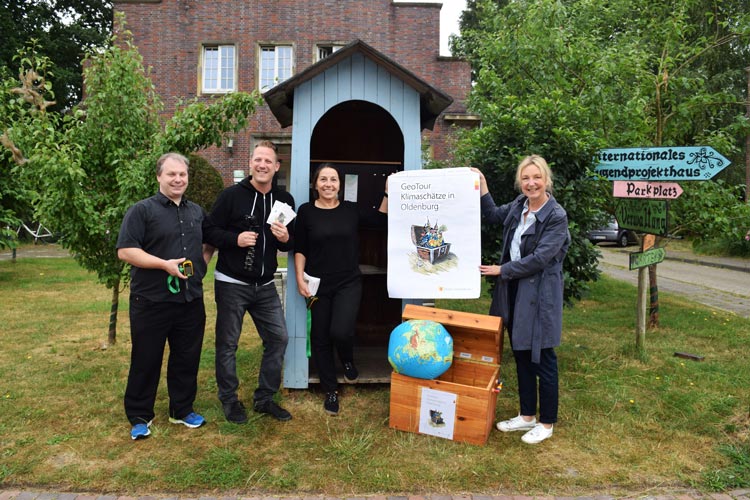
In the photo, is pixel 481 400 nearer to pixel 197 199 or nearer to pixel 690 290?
pixel 690 290

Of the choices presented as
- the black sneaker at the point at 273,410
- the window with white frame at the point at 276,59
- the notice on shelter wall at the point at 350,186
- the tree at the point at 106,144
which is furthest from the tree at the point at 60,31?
the black sneaker at the point at 273,410

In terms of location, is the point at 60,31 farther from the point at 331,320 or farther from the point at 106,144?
the point at 331,320

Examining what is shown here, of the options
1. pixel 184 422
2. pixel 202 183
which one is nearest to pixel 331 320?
pixel 184 422

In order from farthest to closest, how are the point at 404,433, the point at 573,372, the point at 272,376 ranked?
the point at 573,372, the point at 272,376, the point at 404,433

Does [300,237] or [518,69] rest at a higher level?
[518,69]

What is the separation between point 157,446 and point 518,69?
6.54 m

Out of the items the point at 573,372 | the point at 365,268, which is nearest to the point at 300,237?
the point at 365,268

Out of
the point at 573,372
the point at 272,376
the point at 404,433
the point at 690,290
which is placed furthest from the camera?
the point at 690,290

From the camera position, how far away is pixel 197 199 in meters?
16.1

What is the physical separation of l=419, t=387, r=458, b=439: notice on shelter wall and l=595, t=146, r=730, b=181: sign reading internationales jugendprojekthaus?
3.16 metres

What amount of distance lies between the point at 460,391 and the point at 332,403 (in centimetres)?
113

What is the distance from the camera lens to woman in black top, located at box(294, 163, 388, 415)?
4.15 metres

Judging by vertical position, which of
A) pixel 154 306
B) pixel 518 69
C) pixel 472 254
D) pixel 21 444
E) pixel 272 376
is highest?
pixel 518 69

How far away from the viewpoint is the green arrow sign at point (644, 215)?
5438 millimetres
